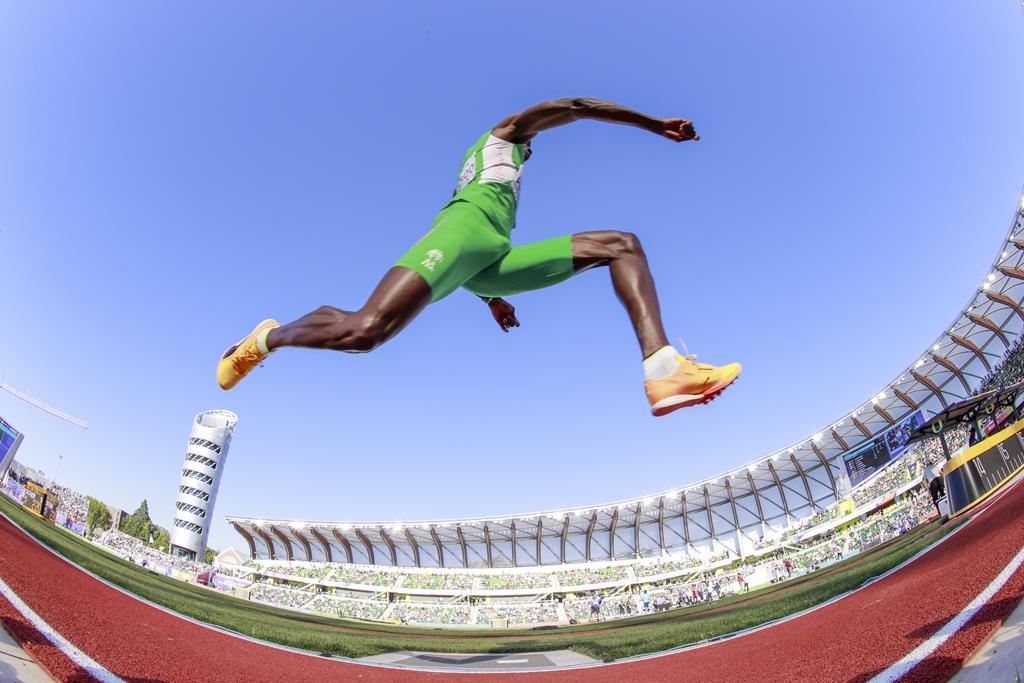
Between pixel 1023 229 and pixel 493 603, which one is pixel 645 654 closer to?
pixel 1023 229

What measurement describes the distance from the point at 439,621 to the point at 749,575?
842 inches

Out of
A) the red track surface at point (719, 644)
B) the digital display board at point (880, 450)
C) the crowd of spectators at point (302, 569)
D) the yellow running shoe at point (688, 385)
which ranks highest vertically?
the digital display board at point (880, 450)

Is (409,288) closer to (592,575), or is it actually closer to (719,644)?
(719,644)

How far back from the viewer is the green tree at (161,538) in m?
76.7

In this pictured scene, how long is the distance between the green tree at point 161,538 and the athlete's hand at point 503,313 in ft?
299

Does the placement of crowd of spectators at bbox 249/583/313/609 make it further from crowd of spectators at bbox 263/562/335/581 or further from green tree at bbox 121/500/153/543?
green tree at bbox 121/500/153/543

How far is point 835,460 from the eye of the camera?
45.3m

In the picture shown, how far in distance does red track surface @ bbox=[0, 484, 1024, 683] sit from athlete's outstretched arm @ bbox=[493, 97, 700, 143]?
2633 millimetres

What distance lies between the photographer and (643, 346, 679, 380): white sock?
2439mm

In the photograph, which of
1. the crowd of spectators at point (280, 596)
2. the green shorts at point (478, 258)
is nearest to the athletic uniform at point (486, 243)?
the green shorts at point (478, 258)

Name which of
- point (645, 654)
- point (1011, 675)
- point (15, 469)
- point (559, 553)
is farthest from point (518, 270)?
point (15, 469)

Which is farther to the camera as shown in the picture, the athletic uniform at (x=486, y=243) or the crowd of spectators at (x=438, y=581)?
the crowd of spectators at (x=438, y=581)

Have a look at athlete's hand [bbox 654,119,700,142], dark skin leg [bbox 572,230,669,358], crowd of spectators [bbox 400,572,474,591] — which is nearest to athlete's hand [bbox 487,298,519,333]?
dark skin leg [bbox 572,230,669,358]

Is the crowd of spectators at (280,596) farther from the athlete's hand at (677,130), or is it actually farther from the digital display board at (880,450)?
the athlete's hand at (677,130)
